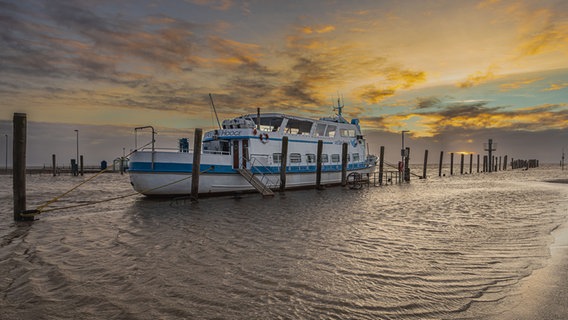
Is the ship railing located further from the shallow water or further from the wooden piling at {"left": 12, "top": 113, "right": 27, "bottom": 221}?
the wooden piling at {"left": 12, "top": 113, "right": 27, "bottom": 221}

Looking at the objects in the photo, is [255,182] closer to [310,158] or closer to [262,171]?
[262,171]

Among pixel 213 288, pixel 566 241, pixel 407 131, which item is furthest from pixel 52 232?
pixel 407 131

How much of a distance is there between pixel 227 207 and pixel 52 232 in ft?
24.3

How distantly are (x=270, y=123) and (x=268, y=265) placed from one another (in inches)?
710

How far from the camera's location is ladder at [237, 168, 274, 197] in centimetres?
2045

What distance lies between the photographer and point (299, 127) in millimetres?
25359

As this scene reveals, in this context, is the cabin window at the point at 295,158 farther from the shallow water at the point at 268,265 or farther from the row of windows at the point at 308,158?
the shallow water at the point at 268,265

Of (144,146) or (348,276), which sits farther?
(144,146)

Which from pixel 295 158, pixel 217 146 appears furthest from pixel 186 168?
pixel 295 158

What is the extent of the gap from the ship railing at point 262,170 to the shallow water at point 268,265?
8.64 meters

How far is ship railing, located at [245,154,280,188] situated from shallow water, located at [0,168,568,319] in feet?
28.3

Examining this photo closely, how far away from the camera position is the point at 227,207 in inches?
633

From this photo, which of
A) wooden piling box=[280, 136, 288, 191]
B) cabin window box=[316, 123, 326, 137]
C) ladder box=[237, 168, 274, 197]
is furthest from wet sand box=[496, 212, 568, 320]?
cabin window box=[316, 123, 326, 137]

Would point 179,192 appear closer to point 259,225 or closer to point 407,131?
point 259,225
